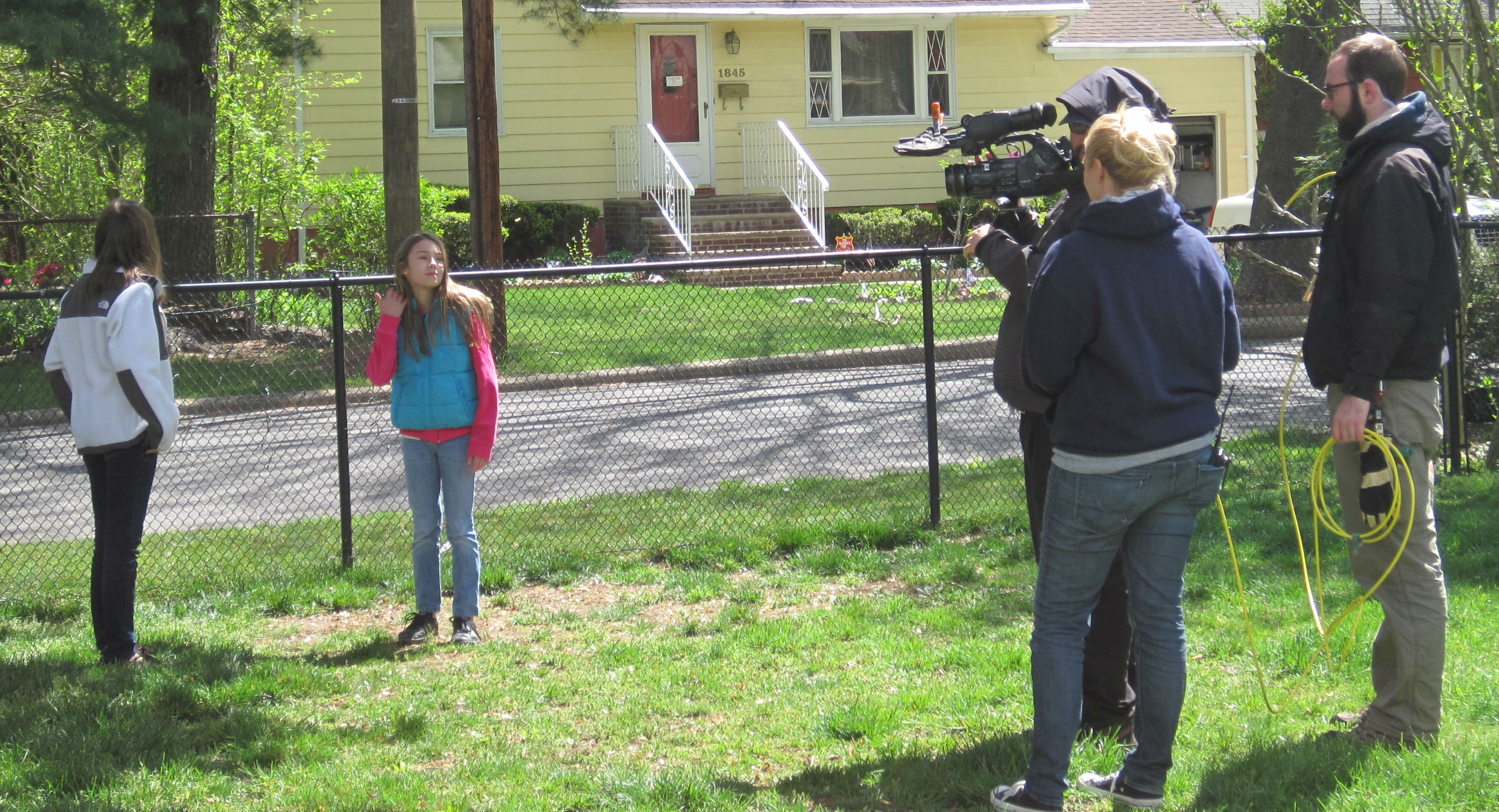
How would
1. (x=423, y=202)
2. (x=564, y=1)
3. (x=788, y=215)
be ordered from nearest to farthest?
1. (x=423, y=202)
2. (x=564, y=1)
3. (x=788, y=215)

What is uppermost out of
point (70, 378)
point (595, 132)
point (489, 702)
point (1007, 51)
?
point (1007, 51)

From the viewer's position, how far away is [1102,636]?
12.7 feet

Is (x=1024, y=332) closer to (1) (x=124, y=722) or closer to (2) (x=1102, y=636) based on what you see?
(2) (x=1102, y=636)

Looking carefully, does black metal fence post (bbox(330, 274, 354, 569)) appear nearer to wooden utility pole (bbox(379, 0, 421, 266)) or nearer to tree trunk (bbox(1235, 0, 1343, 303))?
wooden utility pole (bbox(379, 0, 421, 266))

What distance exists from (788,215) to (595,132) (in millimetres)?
3382

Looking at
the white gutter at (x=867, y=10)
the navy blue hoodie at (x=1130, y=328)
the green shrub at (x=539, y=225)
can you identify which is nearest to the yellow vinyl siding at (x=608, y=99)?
the white gutter at (x=867, y=10)

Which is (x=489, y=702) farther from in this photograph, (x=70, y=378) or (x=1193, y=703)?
(x=1193, y=703)

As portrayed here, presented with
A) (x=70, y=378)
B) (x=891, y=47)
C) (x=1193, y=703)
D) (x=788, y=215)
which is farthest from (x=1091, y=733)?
(x=891, y=47)

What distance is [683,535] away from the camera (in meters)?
7.02

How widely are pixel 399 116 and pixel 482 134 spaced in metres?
0.95

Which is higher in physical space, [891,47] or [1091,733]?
[891,47]

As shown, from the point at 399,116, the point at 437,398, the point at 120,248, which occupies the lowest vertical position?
the point at 437,398

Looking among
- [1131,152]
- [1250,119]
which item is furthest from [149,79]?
[1250,119]

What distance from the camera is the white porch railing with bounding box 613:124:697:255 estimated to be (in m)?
18.4
